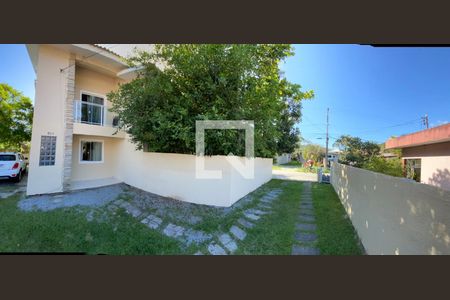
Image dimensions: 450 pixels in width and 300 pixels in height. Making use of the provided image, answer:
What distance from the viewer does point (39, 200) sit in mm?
5379

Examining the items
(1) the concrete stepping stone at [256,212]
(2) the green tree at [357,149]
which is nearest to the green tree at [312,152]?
(2) the green tree at [357,149]

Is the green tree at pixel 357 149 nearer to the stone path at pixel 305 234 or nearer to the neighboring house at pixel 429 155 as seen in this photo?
the neighboring house at pixel 429 155

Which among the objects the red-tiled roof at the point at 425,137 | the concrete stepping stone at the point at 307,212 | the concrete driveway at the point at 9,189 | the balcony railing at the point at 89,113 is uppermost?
the balcony railing at the point at 89,113

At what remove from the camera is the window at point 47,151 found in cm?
586

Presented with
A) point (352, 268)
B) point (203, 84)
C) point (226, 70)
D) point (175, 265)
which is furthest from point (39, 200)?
point (352, 268)

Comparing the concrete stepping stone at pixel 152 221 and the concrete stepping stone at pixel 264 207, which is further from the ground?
the concrete stepping stone at pixel 264 207

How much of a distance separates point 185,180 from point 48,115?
4.86 metres

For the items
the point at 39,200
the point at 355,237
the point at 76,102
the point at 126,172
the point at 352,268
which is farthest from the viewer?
the point at 126,172

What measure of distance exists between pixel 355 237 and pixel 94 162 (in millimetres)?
8870

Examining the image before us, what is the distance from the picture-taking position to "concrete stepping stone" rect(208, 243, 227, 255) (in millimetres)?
3404

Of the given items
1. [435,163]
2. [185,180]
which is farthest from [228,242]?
[435,163]

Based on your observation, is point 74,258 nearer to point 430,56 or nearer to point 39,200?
point 39,200

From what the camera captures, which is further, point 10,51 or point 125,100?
point 125,100

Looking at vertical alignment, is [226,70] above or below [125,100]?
above
